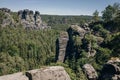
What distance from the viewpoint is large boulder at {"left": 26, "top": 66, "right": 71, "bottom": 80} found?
30469 millimetres

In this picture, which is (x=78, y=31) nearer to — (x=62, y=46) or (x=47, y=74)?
(x=62, y=46)

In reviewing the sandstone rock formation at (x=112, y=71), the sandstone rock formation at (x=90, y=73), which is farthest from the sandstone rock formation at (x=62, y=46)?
the sandstone rock formation at (x=112, y=71)

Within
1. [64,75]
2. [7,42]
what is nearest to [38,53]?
[7,42]

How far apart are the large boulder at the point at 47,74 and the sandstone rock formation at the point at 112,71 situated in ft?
49.3

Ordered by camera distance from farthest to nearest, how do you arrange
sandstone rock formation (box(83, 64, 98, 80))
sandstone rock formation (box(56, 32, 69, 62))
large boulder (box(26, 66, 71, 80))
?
sandstone rock formation (box(56, 32, 69, 62)) < sandstone rock formation (box(83, 64, 98, 80)) < large boulder (box(26, 66, 71, 80))

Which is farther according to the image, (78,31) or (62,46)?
(62,46)

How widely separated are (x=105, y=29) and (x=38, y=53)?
284 feet

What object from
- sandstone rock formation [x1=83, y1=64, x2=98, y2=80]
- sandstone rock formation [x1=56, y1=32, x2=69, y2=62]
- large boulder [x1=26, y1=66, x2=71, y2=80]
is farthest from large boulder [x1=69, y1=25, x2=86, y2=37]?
large boulder [x1=26, y1=66, x2=71, y2=80]

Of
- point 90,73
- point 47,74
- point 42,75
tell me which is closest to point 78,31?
point 90,73

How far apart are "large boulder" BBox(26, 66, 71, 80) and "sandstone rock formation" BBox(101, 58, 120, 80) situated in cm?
1503

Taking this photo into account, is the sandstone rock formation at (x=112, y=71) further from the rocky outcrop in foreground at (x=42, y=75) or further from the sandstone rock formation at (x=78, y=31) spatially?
the sandstone rock formation at (x=78, y=31)

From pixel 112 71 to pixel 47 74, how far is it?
18.5 m

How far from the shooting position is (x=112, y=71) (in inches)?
1807

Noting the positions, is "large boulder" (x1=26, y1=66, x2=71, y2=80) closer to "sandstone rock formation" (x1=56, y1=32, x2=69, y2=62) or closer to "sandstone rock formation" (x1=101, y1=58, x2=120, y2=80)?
"sandstone rock formation" (x1=101, y1=58, x2=120, y2=80)
